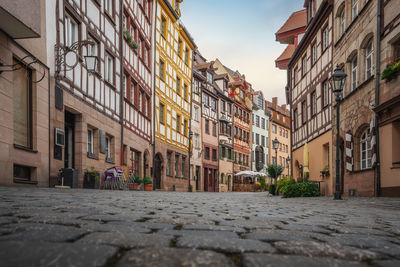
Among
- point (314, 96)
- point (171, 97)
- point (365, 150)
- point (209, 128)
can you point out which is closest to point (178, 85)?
point (171, 97)

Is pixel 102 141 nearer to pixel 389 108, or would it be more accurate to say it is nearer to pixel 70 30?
pixel 70 30

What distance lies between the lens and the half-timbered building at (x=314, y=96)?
17016mm

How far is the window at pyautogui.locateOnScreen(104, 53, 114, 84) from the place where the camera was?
1597cm

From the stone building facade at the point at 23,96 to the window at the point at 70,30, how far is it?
5.39ft

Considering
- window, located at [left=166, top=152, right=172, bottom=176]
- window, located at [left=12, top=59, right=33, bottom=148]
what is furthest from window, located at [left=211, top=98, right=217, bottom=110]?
window, located at [left=12, top=59, right=33, bottom=148]

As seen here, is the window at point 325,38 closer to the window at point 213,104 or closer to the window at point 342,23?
the window at point 342,23

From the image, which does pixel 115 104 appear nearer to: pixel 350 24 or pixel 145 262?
pixel 350 24

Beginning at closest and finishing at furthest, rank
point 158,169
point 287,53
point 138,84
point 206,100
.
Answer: point 138,84
point 158,169
point 287,53
point 206,100

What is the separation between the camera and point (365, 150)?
43.2 feet

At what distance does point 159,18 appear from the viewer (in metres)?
24.2

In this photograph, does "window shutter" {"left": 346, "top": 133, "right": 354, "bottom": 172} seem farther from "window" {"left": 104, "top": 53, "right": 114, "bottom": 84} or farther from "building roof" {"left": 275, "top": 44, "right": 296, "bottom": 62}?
"building roof" {"left": 275, "top": 44, "right": 296, "bottom": 62}

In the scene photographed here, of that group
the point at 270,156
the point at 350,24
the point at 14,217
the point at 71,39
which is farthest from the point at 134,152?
the point at 270,156

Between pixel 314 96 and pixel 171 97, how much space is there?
991 cm

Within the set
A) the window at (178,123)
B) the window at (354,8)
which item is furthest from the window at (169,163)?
the window at (354,8)
